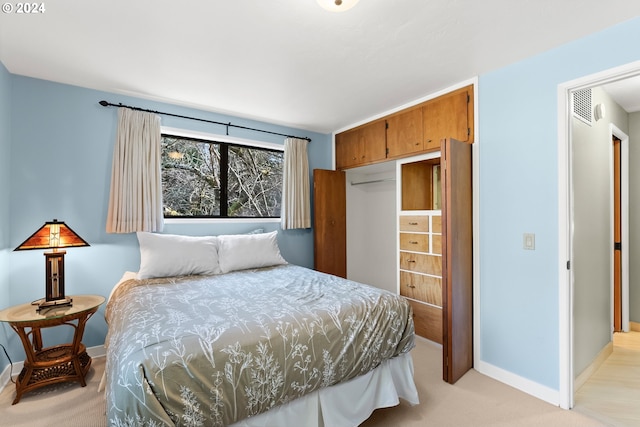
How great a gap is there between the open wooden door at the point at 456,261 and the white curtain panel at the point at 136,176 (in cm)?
265

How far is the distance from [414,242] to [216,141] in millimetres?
2473

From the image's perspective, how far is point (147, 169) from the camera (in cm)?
293

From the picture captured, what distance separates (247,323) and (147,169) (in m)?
2.15

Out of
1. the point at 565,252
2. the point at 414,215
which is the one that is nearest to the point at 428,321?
the point at 414,215

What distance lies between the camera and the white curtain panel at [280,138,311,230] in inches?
149

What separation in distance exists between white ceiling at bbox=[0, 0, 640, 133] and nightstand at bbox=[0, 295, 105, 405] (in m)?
1.85

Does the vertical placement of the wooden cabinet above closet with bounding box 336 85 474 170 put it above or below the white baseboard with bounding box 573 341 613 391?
above

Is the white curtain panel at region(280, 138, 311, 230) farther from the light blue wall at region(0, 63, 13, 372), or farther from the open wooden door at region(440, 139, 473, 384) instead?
the light blue wall at region(0, 63, 13, 372)

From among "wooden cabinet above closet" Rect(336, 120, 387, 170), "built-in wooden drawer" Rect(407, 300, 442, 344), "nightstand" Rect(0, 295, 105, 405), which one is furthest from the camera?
"wooden cabinet above closet" Rect(336, 120, 387, 170)

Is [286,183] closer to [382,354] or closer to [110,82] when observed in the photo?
[110,82]

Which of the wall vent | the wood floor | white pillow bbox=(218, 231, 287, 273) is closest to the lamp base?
white pillow bbox=(218, 231, 287, 273)

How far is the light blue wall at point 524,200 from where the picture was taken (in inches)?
83.2

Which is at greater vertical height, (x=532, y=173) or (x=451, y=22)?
(x=451, y=22)

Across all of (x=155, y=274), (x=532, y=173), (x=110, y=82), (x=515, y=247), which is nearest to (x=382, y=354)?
(x=515, y=247)
